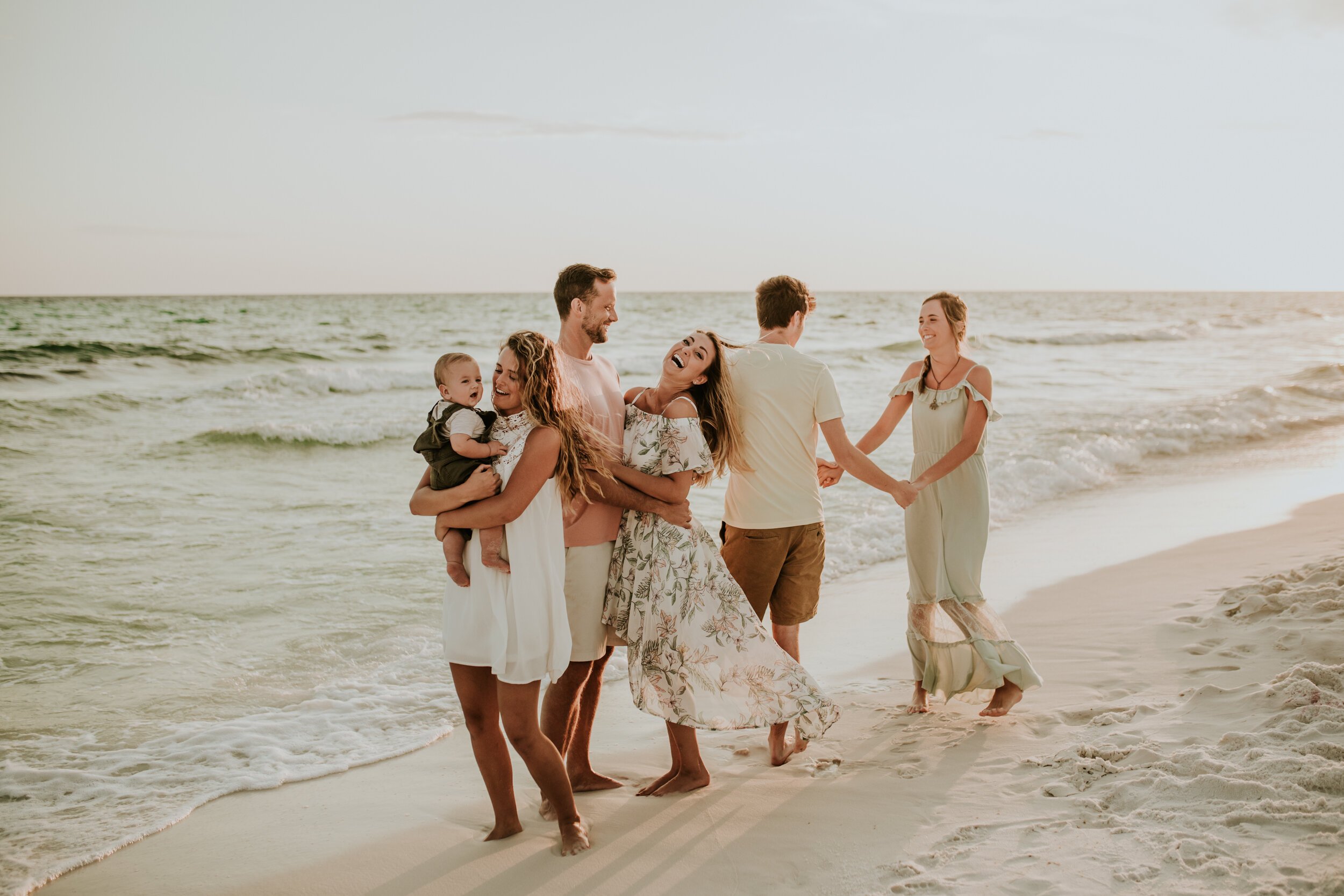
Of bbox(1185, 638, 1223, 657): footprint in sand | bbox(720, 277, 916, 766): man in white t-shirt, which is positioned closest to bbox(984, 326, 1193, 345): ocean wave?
bbox(1185, 638, 1223, 657): footprint in sand

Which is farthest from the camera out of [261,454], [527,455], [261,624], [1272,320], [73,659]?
[1272,320]

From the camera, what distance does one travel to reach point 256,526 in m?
8.86

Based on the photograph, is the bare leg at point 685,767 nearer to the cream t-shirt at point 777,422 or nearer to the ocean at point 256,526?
the cream t-shirt at point 777,422

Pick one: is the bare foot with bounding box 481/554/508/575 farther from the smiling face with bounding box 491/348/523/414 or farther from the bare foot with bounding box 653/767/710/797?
the bare foot with bounding box 653/767/710/797

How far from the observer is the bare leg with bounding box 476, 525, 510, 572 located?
2.98m

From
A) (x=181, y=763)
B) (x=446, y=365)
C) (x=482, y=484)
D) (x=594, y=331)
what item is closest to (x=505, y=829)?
(x=482, y=484)

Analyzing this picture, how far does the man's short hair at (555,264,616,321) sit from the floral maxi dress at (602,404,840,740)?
428 mm

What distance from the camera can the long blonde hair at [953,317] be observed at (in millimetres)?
4207

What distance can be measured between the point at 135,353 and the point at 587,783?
972 inches

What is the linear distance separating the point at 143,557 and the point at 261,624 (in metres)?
2.21

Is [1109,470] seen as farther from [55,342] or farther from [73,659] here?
[55,342]

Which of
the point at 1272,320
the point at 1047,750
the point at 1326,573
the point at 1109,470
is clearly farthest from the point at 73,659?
the point at 1272,320

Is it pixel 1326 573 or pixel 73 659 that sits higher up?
pixel 1326 573

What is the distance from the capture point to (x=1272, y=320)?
47594mm
